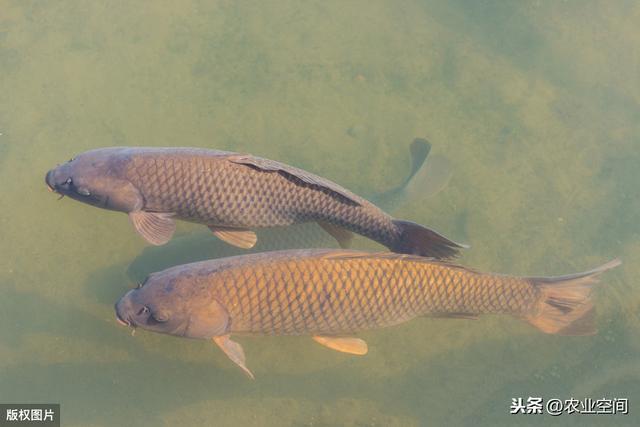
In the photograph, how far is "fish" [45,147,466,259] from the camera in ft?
11.6

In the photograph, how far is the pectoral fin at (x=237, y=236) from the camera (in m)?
3.74

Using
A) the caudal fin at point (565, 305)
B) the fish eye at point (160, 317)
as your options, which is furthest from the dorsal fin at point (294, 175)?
the caudal fin at point (565, 305)

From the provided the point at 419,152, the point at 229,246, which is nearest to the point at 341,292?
the point at 229,246

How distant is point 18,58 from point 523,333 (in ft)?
16.8

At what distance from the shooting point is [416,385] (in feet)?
13.0

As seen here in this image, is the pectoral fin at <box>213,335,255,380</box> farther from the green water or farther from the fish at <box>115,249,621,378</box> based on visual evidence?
the green water

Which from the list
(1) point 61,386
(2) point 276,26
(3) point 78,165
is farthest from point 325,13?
(1) point 61,386

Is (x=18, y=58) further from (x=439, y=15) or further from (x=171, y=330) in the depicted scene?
(x=439, y=15)

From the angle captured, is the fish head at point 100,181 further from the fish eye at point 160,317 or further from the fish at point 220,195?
the fish eye at point 160,317

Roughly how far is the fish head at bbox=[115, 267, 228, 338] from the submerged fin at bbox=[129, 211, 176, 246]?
58 centimetres

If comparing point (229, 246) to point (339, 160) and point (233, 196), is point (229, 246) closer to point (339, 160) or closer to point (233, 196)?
point (233, 196)

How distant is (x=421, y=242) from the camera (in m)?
3.51

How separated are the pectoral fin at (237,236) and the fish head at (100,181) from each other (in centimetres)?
57

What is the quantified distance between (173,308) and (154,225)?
85 cm
